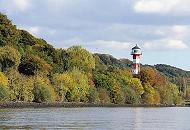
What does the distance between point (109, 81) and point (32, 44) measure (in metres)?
22.5

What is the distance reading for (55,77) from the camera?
4710 inches

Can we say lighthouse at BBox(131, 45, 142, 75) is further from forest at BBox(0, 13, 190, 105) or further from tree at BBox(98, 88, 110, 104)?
tree at BBox(98, 88, 110, 104)

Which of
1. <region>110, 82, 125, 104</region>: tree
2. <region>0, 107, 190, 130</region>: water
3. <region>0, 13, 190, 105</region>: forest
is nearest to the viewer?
<region>0, 107, 190, 130</region>: water

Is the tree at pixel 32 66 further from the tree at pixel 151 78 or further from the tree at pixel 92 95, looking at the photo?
the tree at pixel 151 78

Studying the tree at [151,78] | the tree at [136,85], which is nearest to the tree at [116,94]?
the tree at [136,85]

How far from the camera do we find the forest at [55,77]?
10525 centimetres

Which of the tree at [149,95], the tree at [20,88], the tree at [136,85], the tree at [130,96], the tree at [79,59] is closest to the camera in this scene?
the tree at [20,88]

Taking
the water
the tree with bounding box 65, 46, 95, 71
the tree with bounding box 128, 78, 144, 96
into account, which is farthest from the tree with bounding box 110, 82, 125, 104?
the water

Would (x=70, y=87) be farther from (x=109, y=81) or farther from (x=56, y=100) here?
(x=109, y=81)

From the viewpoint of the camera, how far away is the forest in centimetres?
10525

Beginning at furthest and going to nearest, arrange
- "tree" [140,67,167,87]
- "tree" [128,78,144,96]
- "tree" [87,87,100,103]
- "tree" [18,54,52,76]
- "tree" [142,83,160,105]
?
"tree" [140,67,167,87], "tree" [142,83,160,105], "tree" [128,78,144,96], "tree" [87,87,100,103], "tree" [18,54,52,76]

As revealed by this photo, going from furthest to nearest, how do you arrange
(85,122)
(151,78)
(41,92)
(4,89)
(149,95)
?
(151,78), (149,95), (41,92), (4,89), (85,122)

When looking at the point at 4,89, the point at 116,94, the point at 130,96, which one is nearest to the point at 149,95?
the point at 130,96

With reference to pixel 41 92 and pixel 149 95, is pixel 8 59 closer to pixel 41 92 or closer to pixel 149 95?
pixel 41 92
